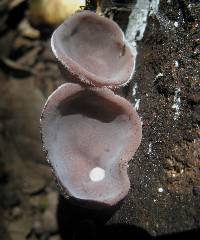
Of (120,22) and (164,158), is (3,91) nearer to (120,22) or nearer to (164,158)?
(120,22)

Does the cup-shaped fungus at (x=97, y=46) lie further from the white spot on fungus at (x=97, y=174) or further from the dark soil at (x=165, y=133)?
the white spot on fungus at (x=97, y=174)

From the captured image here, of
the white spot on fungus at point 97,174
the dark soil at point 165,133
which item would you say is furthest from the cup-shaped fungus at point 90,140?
the dark soil at point 165,133

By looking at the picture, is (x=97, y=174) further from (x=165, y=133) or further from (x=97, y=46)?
(x=97, y=46)

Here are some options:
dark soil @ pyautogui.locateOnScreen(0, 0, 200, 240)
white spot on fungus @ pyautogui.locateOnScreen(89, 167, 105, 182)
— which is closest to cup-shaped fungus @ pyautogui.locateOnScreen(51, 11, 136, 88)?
dark soil @ pyautogui.locateOnScreen(0, 0, 200, 240)

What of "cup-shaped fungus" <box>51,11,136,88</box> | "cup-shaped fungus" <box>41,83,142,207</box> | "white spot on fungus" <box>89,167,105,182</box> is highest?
"cup-shaped fungus" <box>51,11,136,88</box>

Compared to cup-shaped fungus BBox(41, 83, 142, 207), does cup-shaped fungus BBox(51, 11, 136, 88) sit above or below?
above

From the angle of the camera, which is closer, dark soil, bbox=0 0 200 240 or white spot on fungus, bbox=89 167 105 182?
dark soil, bbox=0 0 200 240

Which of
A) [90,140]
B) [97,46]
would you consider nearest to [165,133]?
[90,140]

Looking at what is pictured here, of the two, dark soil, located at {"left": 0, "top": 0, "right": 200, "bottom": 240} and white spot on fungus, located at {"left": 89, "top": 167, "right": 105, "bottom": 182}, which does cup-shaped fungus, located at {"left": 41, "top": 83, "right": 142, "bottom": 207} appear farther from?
dark soil, located at {"left": 0, "top": 0, "right": 200, "bottom": 240}

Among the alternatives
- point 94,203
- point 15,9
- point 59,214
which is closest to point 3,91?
point 15,9
